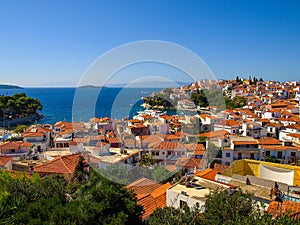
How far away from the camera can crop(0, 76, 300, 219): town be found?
5.47 meters

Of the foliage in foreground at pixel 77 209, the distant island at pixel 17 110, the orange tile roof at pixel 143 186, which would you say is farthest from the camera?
the distant island at pixel 17 110

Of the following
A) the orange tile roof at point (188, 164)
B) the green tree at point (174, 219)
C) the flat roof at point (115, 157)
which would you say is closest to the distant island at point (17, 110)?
the flat roof at point (115, 157)

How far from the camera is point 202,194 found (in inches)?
193

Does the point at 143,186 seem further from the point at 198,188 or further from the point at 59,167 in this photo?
the point at 59,167

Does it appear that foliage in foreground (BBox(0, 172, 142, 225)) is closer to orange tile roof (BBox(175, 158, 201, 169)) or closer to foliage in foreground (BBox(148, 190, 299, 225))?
foliage in foreground (BBox(148, 190, 299, 225))

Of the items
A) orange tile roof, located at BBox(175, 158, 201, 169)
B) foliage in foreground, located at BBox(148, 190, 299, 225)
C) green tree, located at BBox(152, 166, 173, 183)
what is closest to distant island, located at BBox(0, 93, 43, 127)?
orange tile roof, located at BBox(175, 158, 201, 169)

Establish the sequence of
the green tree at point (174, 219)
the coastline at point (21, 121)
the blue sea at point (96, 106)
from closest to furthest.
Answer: the green tree at point (174, 219)
the blue sea at point (96, 106)
the coastline at point (21, 121)

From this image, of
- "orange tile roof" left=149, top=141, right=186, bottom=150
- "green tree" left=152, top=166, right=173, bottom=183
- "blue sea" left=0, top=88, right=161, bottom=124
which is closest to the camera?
"blue sea" left=0, top=88, right=161, bottom=124

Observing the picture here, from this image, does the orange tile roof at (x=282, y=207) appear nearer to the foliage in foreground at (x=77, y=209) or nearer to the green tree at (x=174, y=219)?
the green tree at (x=174, y=219)

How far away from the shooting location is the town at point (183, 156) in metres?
5.47

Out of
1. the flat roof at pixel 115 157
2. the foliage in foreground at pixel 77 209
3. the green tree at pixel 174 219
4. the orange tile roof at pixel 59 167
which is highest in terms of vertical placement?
the foliage in foreground at pixel 77 209

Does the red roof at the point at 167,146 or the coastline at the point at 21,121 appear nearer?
the red roof at the point at 167,146

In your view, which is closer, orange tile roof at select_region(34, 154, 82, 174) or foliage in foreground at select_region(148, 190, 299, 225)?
foliage in foreground at select_region(148, 190, 299, 225)

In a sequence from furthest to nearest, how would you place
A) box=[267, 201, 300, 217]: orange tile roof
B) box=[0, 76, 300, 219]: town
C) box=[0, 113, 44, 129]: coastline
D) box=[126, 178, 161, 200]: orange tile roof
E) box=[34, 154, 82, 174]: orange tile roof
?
box=[0, 113, 44, 129]: coastline
box=[34, 154, 82, 174]: orange tile roof
box=[126, 178, 161, 200]: orange tile roof
box=[0, 76, 300, 219]: town
box=[267, 201, 300, 217]: orange tile roof
